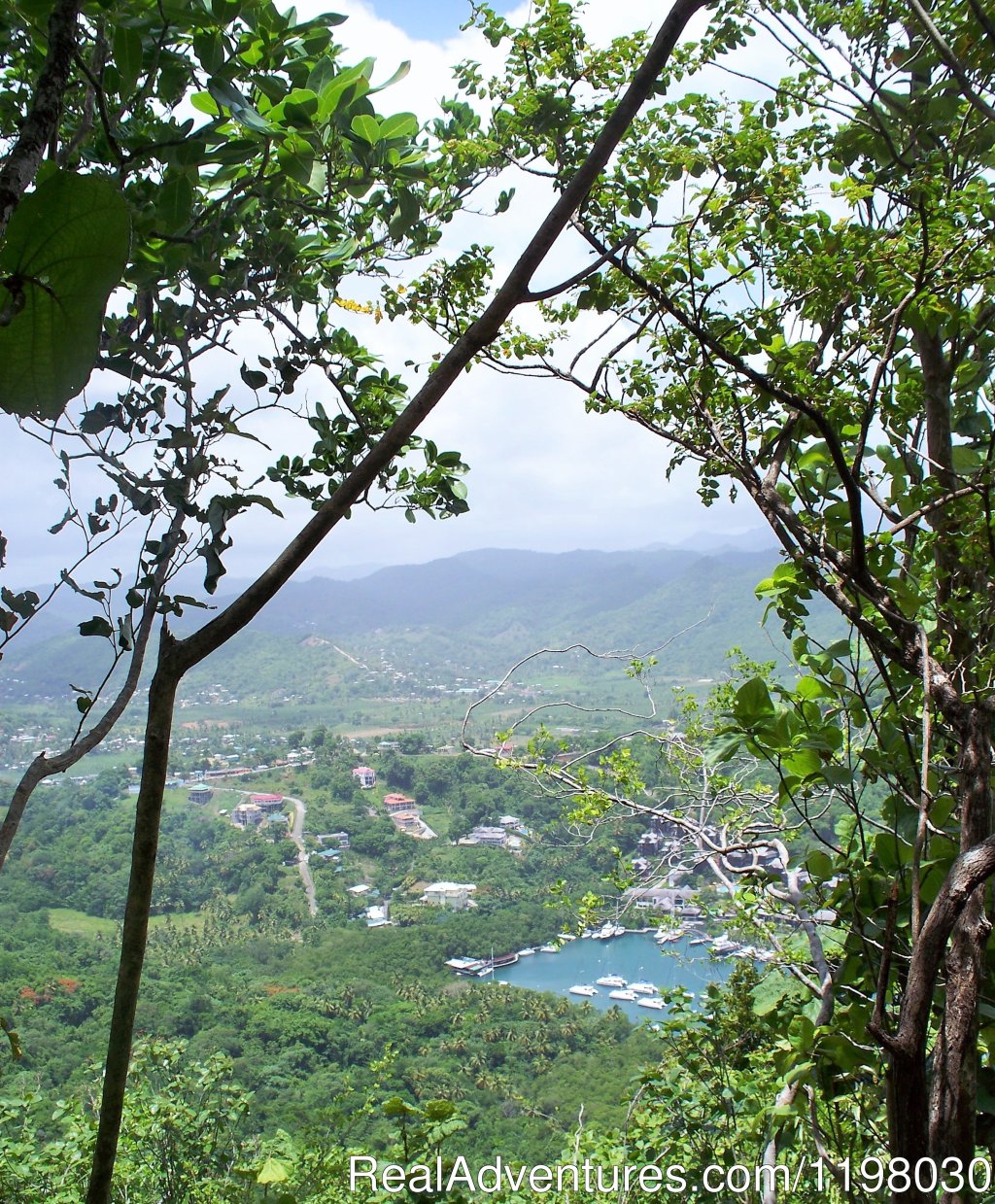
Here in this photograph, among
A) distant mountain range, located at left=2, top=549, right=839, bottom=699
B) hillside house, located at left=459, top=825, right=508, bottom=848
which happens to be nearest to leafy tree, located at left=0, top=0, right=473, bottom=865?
distant mountain range, located at left=2, top=549, right=839, bottom=699

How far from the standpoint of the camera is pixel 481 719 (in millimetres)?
28797

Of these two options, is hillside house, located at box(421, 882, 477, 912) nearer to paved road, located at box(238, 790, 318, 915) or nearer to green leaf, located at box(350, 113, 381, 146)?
paved road, located at box(238, 790, 318, 915)

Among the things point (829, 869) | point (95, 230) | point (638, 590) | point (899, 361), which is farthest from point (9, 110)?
point (638, 590)

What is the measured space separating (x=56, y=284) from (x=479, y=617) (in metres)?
43.6

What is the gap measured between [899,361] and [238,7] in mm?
1194

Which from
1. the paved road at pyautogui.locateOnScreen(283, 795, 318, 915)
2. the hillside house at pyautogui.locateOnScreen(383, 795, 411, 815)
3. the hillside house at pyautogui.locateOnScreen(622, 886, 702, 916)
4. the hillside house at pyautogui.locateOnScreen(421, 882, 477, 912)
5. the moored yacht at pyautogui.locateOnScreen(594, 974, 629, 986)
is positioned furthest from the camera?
the hillside house at pyautogui.locateOnScreen(383, 795, 411, 815)

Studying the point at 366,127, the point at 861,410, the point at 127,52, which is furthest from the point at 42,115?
the point at 861,410

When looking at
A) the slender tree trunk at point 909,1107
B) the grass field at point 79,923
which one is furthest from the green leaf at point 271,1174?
the grass field at point 79,923

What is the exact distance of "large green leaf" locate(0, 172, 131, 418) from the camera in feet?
0.75

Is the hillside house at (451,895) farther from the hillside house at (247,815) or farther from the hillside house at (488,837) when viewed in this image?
the hillside house at (247,815)

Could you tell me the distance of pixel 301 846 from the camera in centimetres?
1775

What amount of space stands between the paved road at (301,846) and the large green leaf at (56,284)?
16.2 metres

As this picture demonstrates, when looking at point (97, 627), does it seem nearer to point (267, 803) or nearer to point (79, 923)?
point (79, 923)

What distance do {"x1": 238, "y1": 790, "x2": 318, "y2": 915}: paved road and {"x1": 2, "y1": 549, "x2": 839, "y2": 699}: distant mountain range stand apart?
→ 499cm
